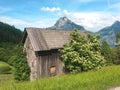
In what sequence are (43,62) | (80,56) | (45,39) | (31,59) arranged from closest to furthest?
(80,56) < (43,62) < (45,39) < (31,59)

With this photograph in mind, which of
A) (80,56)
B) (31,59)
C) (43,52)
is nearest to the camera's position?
(80,56)

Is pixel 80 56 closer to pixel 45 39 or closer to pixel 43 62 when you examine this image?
pixel 43 62

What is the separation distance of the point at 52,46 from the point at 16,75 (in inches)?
260

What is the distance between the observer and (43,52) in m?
37.1

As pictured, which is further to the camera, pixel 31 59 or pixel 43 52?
pixel 31 59

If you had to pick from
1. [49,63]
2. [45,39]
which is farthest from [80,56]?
[45,39]

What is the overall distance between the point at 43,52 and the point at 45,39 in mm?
1993

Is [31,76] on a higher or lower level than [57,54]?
lower

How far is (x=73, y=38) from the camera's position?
37688 mm

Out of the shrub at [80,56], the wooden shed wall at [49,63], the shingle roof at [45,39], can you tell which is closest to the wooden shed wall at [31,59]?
the wooden shed wall at [49,63]

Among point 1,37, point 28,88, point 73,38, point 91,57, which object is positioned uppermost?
point 1,37

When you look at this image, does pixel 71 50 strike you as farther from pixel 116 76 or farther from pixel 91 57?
pixel 116 76

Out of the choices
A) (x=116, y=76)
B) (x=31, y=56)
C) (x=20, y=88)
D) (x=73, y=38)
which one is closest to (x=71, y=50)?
(x=73, y=38)

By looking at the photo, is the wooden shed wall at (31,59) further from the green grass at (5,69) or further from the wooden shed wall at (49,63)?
the green grass at (5,69)
